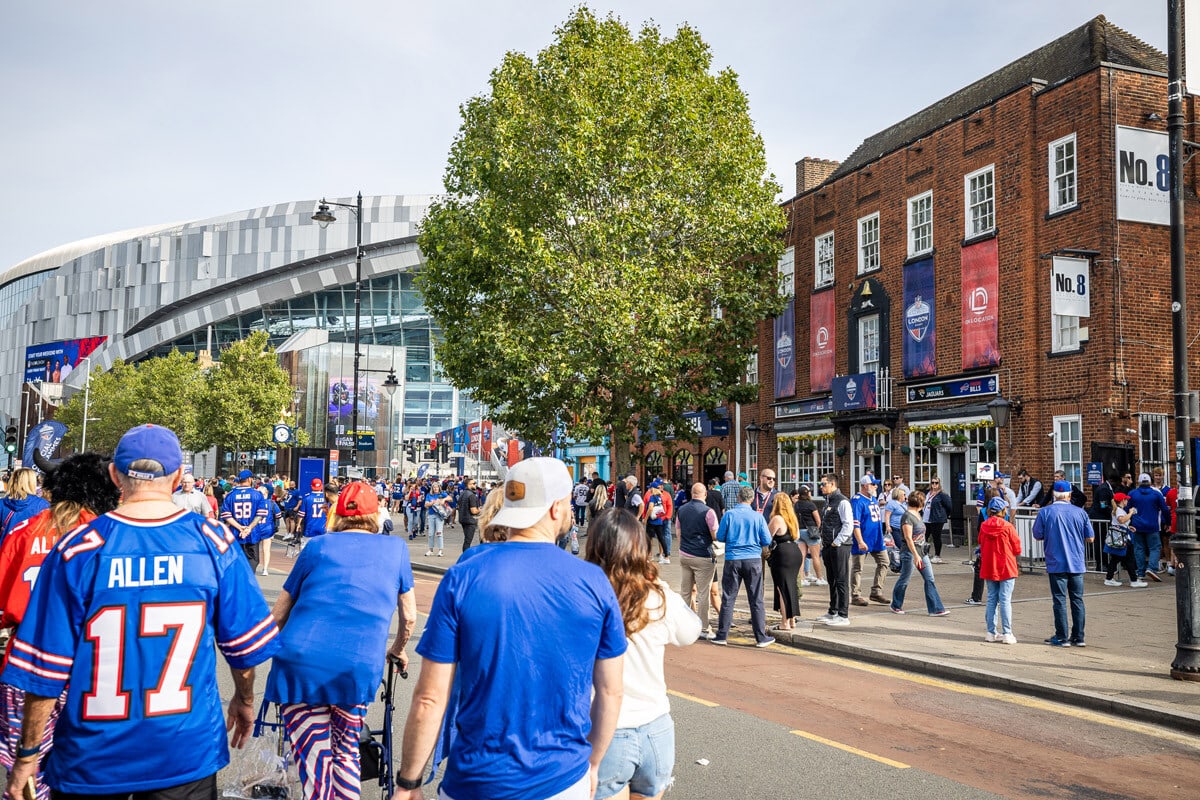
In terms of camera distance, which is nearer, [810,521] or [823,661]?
[823,661]

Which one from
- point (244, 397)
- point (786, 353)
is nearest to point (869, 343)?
point (786, 353)

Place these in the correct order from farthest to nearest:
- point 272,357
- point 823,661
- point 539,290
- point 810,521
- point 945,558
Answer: point 272,357, point 539,290, point 945,558, point 810,521, point 823,661

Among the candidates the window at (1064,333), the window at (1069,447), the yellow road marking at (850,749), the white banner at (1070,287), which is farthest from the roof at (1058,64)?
the yellow road marking at (850,749)

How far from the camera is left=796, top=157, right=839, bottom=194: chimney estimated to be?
33.7m

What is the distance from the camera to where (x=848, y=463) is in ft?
88.1

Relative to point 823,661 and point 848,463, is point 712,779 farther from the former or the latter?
point 848,463

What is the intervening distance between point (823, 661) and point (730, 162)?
18.1 m

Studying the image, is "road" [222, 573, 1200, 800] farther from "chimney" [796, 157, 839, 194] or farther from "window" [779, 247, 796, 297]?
"chimney" [796, 157, 839, 194]

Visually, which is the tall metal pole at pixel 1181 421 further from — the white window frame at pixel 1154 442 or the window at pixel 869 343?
the window at pixel 869 343

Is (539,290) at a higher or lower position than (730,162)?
lower

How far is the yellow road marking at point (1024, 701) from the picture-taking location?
7.41 metres

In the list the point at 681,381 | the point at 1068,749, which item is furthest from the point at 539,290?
the point at 1068,749

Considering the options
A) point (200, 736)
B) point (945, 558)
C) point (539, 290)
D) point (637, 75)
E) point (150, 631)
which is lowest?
point (945, 558)

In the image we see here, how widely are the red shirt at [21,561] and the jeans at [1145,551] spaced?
1612cm
